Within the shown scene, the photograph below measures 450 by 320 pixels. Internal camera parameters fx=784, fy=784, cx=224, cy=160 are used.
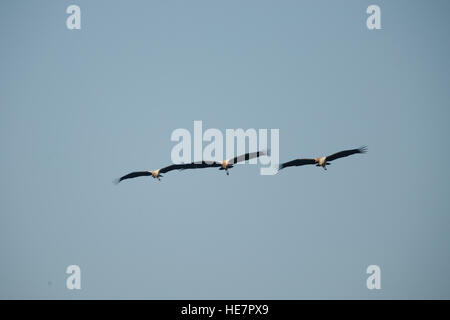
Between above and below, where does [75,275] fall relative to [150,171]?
below

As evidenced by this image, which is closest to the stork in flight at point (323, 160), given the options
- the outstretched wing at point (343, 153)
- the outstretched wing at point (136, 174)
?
the outstretched wing at point (343, 153)

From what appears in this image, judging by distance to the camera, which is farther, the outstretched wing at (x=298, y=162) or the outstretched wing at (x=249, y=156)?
the outstretched wing at (x=298, y=162)

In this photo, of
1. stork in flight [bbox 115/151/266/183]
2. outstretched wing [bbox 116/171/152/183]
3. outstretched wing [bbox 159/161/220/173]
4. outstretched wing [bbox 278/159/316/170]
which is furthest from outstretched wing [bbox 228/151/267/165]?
outstretched wing [bbox 116/171/152/183]

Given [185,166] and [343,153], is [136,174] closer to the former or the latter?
[185,166]

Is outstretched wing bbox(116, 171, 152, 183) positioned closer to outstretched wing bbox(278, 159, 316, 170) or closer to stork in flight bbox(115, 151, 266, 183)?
stork in flight bbox(115, 151, 266, 183)

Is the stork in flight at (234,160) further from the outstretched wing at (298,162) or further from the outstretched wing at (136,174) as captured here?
the outstretched wing at (136,174)
